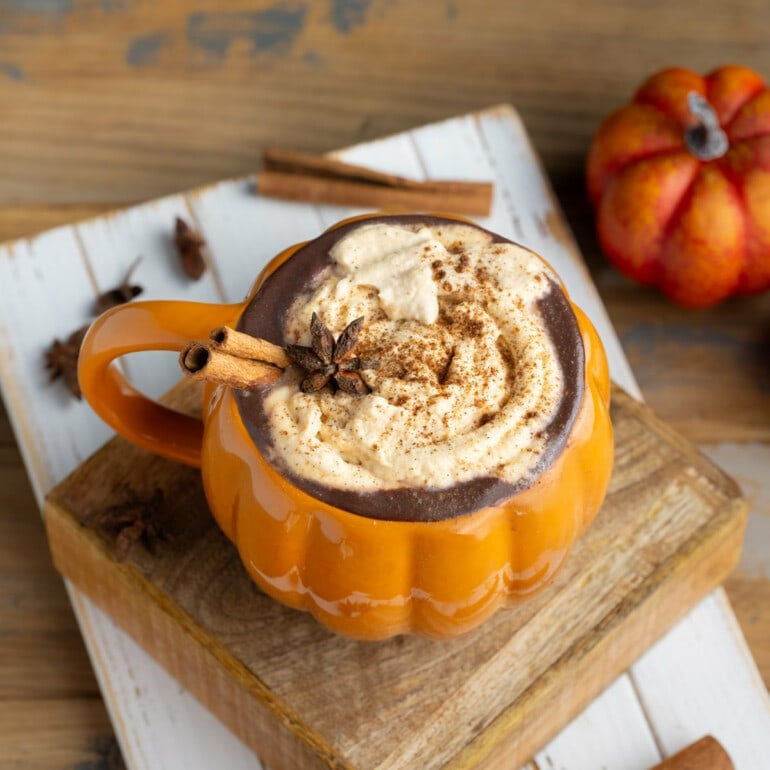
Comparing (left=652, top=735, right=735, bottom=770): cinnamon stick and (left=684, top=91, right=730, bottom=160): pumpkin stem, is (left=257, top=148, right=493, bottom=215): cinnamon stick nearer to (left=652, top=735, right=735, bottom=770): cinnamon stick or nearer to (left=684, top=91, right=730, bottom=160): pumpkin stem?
(left=684, top=91, right=730, bottom=160): pumpkin stem

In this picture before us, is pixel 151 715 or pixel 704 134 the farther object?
pixel 704 134

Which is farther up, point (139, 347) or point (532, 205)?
point (139, 347)

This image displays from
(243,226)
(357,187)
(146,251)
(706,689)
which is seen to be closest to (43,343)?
(146,251)

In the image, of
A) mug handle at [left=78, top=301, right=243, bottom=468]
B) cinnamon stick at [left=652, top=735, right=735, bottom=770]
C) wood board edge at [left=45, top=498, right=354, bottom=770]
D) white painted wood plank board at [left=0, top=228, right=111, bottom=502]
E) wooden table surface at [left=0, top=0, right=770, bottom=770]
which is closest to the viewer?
mug handle at [left=78, top=301, right=243, bottom=468]

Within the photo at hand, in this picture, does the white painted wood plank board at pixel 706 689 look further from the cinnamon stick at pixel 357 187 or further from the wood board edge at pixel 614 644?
the cinnamon stick at pixel 357 187

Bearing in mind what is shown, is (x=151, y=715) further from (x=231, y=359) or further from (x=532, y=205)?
(x=532, y=205)

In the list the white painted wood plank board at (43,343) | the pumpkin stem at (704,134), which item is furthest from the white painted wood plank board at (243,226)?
the pumpkin stem at (704,134)

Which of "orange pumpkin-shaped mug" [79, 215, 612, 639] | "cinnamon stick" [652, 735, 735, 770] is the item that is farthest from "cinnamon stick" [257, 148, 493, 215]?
"cinnamon stick" [652, 735, 735, 770]
